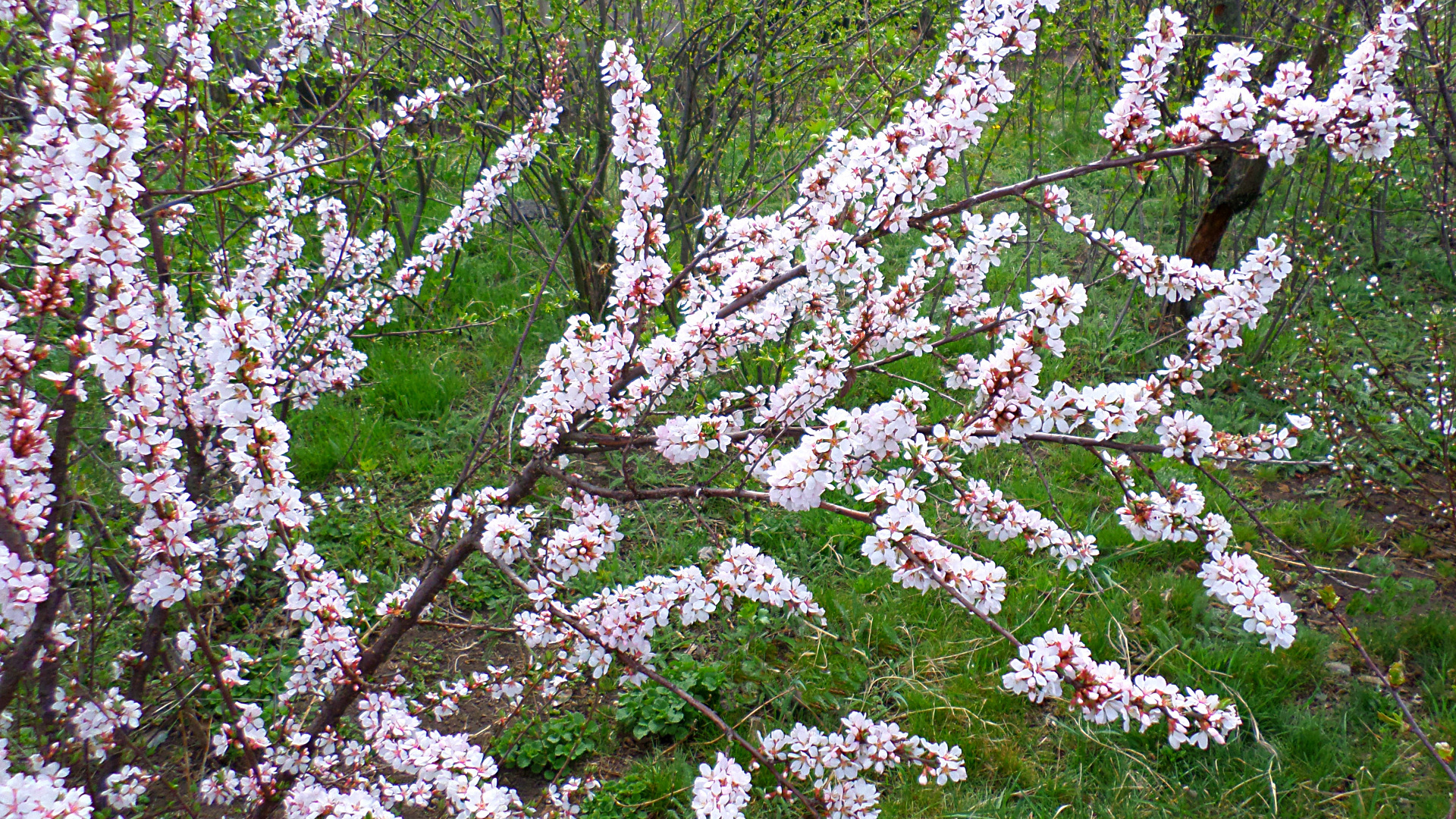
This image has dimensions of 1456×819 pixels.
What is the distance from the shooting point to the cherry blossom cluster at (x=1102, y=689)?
1685 millimetres

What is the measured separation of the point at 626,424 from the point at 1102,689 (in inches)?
43.9

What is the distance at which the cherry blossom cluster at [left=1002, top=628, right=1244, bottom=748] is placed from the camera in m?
1.68

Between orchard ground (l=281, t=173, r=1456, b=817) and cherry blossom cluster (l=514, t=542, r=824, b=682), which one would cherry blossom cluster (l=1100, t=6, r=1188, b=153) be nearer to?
orchard ground (l=281, t=173, r=1456, b=817)

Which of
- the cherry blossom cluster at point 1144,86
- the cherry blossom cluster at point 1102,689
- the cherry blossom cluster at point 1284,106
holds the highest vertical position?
the cherry blossom cluster at point 1144,86

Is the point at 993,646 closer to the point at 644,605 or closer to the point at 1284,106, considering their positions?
the point at 644,605

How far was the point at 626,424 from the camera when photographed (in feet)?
6.81

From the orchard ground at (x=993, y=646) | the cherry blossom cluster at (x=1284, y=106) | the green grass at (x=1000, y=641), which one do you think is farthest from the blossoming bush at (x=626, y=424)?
the green grass at (x=1000, y=641)

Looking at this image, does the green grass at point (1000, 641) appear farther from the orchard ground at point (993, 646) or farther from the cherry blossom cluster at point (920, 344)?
the cherry blossom cluster at point (920, 344)

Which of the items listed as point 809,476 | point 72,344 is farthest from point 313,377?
point 809,476

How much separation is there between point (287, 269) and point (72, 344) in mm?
2053

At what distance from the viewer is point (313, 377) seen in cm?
350

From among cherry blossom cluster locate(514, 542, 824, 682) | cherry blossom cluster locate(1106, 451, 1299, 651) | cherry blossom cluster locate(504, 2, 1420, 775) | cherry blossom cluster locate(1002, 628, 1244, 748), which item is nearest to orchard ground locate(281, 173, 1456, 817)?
cherry blossom cluster locate(514, 542, 824, 682)

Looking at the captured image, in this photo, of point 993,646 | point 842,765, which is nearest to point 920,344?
point 842,765

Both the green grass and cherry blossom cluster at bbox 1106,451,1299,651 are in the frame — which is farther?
the green grass
